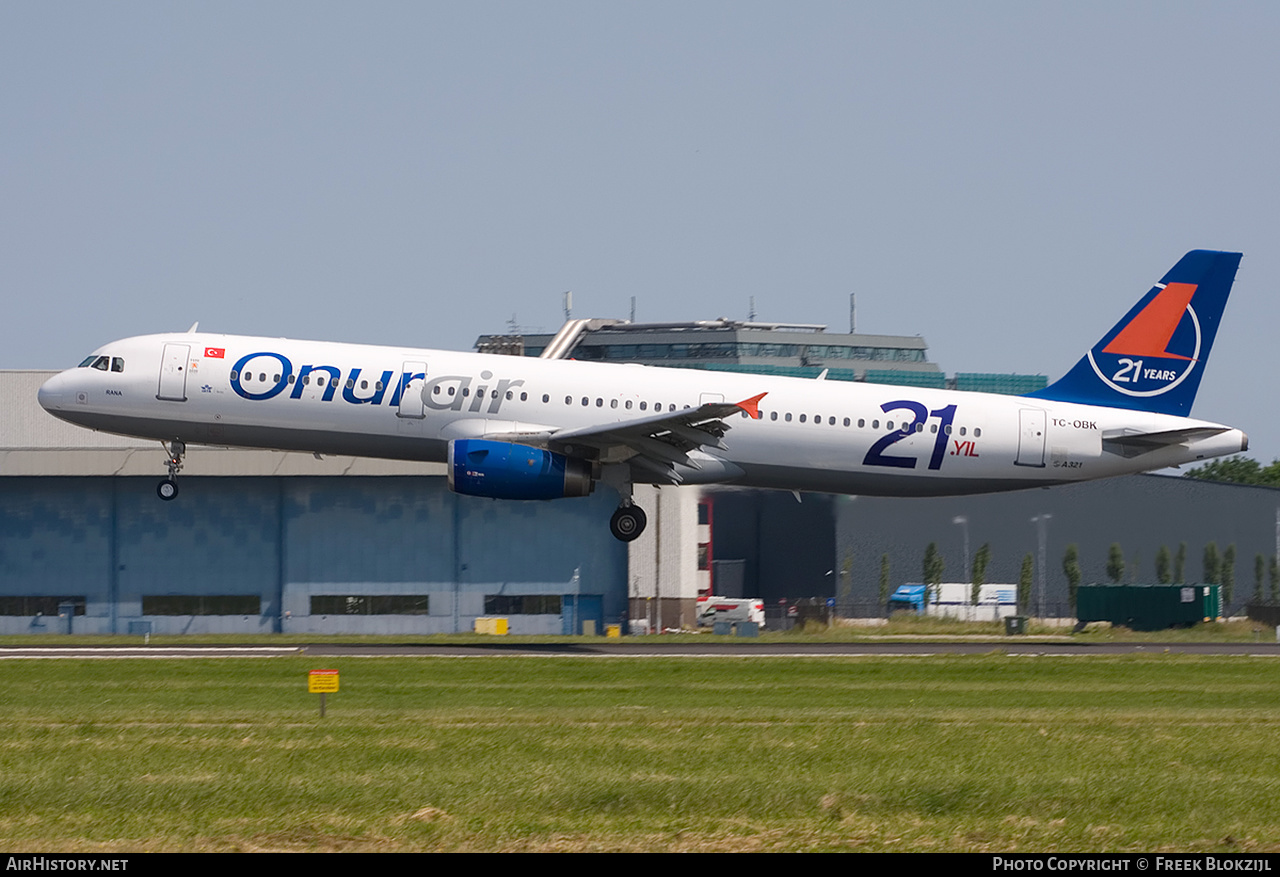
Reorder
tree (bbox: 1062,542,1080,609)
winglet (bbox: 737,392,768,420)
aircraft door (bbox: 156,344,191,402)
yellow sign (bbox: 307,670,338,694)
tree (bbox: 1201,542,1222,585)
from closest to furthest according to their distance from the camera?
1. yellow sign (bbox: 307,670,338,694)
2. winglet (bbox: 737,392,768,420)
3. aircraft door (bbox: 156,344,191,402)
4. tree (bbox: 1062,542,1080,609)
5. tree (bbox: 1201,542,1222,585)

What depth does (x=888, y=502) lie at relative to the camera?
50.4 metres

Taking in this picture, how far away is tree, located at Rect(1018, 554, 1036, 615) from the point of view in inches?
2217

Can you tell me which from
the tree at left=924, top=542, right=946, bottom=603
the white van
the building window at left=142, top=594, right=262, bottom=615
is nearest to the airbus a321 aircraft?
the tree at left=924, top=542, right=946, bottom=603

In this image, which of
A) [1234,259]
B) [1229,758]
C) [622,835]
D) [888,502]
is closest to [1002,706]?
[1229,758]

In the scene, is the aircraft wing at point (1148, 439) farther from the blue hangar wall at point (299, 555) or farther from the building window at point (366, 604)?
the building window at point (366, 604)

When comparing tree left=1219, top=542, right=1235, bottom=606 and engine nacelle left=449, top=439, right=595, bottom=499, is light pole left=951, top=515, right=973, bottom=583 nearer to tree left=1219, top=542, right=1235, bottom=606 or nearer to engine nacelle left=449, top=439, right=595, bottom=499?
tree left=1219, top=542, right=1235, bottom=606

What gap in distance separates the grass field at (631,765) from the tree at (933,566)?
27.2m

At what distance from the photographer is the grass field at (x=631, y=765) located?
1427 cm

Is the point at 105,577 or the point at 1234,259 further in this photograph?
the point at 105,577

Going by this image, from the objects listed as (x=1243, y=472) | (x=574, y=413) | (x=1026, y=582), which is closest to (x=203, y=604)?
(x=574, y=413)

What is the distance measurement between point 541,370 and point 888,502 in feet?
62.3

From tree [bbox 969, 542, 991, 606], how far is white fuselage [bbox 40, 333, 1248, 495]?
18.8 m

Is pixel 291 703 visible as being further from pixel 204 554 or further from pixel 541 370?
pixel 204 554
